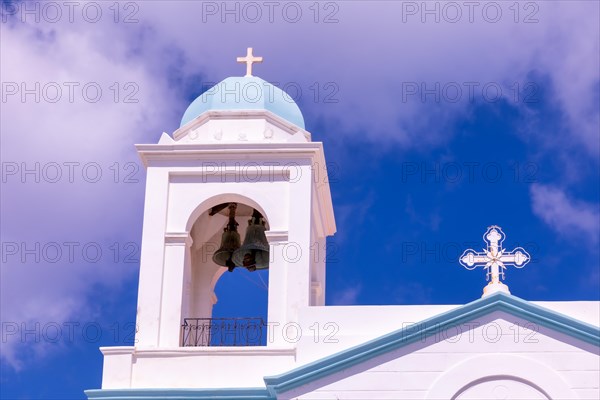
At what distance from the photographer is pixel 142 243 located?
67.7ft

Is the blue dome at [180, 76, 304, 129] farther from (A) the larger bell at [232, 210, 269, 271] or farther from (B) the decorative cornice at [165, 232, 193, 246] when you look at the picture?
(B) the decorative cornice at [165, 232, 193, 246]

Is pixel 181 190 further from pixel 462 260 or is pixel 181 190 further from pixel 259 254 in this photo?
pixel 462 260

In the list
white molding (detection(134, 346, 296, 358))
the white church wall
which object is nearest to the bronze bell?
white molding (detection(134, 346, 296, 358))

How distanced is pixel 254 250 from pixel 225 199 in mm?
932

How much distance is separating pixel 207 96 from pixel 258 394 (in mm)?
5325

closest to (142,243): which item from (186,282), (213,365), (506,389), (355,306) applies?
(186,282)

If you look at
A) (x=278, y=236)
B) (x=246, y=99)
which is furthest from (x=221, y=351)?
(x=246, y=99)

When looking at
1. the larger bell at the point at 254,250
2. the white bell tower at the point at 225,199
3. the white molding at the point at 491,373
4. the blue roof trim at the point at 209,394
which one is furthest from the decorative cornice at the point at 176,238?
the white molding at the point at 491,373

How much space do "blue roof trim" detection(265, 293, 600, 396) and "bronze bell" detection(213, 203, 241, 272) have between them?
377 centimetres

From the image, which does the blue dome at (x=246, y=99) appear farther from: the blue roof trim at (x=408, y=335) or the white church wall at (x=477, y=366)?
the white church wall at (x=477, y=366)

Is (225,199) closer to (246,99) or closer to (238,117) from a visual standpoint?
(238,117)

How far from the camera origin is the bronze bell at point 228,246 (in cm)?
2164

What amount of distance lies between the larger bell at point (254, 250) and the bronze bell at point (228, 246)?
0.34 feet

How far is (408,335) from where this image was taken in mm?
18219
